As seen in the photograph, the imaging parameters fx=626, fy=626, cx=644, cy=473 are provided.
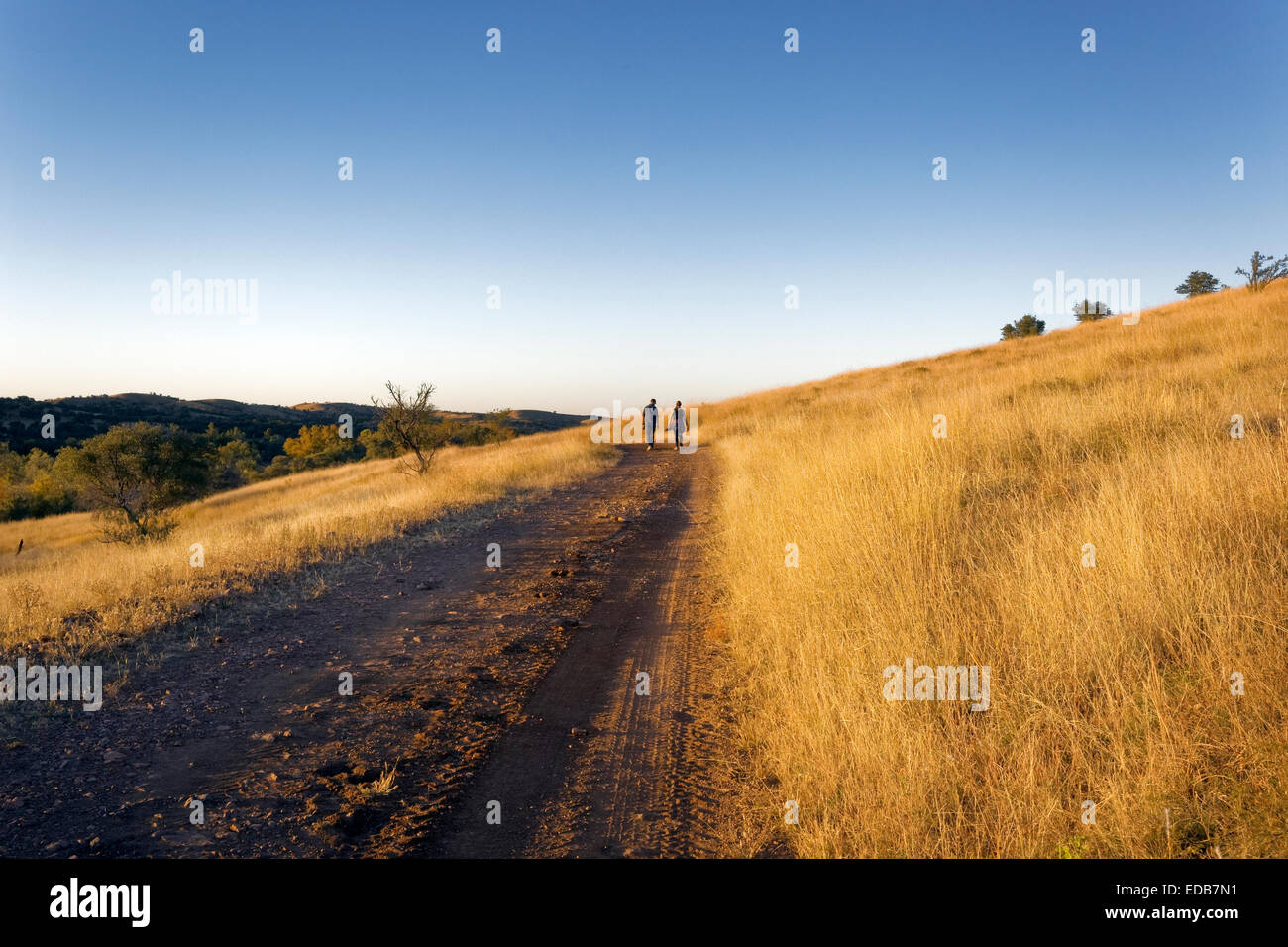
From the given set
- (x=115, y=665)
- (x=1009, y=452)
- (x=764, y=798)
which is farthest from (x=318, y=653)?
(x=1009, y=452)

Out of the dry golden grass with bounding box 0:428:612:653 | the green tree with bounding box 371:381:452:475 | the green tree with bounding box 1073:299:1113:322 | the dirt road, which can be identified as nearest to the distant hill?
the green tree with bounding box 371:381:452:475

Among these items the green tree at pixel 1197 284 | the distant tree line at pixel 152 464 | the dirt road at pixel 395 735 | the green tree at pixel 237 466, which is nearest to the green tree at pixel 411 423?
the distant tree line at pixel 152 464

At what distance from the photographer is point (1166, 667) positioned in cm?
341

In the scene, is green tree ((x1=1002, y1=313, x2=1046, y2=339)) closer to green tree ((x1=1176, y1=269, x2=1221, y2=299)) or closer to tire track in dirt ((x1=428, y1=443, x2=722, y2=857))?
green tree ((x1=1176, y1=269, x2=1221, y2=299))

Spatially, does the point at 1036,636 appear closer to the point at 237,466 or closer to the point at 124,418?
the point at 237,466

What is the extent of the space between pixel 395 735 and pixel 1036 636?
418 centimetres

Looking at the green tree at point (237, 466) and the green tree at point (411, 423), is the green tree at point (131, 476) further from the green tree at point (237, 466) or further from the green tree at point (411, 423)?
the green tree at point (237, 466)

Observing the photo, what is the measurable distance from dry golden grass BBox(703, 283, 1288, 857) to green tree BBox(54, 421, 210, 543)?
26.3 m

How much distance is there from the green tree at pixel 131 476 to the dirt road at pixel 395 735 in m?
22.6

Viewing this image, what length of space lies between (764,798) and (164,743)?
3794mm

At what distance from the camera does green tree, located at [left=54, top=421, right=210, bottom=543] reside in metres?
24.9

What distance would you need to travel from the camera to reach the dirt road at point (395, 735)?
311 cm
